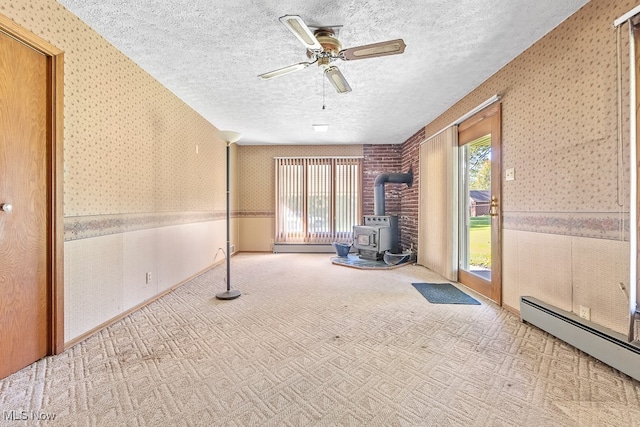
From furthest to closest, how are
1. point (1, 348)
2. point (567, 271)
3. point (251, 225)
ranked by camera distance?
point (251, 225) < point (567, 271) < point (1, 348)

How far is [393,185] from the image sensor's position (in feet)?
19.2

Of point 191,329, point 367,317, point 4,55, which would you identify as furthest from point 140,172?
point 367,317

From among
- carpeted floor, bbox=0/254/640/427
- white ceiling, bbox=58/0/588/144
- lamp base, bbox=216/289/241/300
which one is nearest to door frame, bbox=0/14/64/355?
carpeted floor, bbox=0/254/640/427

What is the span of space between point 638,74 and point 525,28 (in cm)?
83

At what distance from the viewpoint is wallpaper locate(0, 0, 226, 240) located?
191 centimetres

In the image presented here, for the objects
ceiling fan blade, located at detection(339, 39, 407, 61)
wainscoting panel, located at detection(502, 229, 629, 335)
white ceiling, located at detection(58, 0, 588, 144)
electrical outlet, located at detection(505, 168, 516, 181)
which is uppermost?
white ceiling, located at detection(58, 0, 588, 144)

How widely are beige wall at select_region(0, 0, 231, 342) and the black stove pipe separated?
343 centimetres

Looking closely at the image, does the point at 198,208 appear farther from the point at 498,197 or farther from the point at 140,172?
the point at 498,197

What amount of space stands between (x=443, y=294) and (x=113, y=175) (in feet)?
11.6

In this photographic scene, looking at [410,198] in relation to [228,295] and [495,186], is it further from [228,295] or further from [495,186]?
[228,295]

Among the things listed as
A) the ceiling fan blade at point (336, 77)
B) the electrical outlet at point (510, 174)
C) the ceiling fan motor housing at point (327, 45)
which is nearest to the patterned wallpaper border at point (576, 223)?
the electrical outlet at point (510, 174)


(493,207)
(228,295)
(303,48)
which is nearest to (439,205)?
(493,207)

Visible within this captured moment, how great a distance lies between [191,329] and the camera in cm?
221

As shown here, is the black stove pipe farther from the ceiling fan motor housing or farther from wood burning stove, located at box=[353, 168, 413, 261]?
the ceiling fan motor housing
